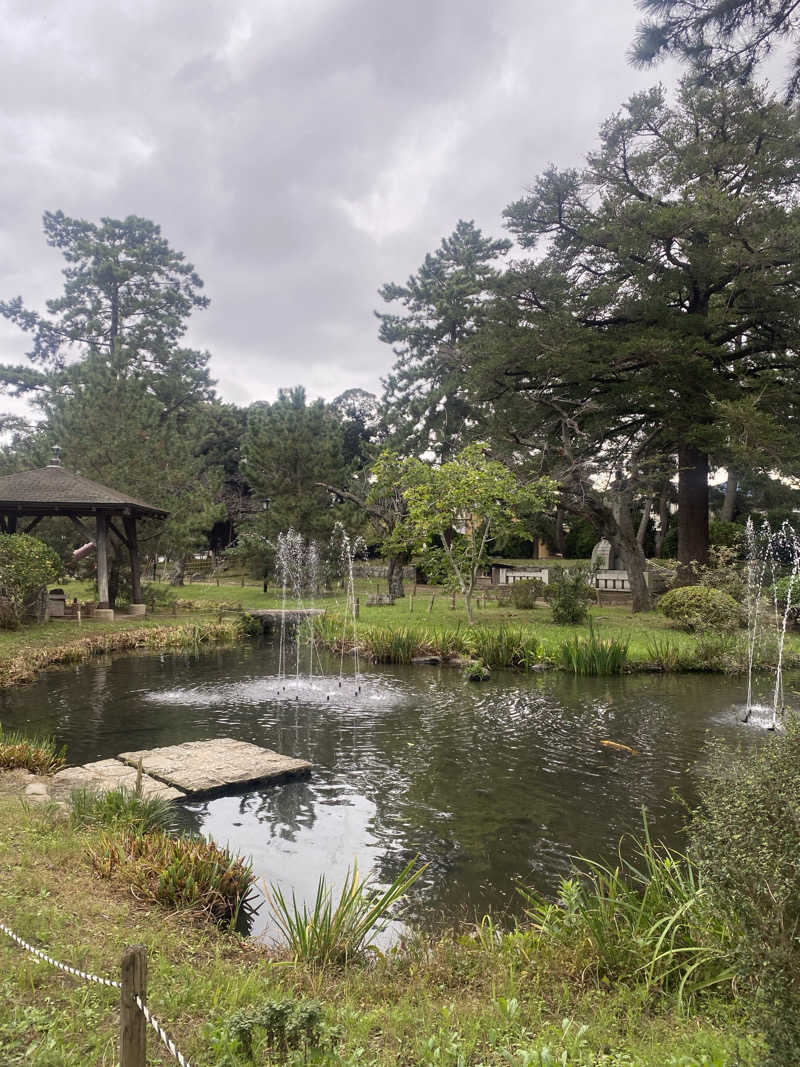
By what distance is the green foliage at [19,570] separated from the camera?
15.9 m

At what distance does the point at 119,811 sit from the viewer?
18.4 feet

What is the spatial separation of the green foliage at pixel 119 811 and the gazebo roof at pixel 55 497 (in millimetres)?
14053

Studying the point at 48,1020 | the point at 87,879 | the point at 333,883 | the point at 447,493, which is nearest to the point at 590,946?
the point at 333,883

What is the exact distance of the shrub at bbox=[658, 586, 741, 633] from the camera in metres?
14.3

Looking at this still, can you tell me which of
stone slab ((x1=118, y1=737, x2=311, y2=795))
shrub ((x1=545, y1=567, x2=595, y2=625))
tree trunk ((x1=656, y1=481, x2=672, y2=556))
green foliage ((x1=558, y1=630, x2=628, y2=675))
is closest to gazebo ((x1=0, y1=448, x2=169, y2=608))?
Answer: shrub ((x1=545, y1=567, x2=595, y2=625))

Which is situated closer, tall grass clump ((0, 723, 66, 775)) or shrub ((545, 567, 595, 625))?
tall grass clump ((0, 723, 66, 775))

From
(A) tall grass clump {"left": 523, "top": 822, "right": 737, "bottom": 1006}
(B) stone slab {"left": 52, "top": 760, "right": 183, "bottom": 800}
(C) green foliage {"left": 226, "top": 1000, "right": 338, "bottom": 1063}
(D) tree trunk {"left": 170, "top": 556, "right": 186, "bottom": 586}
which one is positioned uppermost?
(D) tree trunk {"left": 170, "top": 556, "right": 186, "bottom": 586}

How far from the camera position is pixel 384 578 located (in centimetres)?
3772

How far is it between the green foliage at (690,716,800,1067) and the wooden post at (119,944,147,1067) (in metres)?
2.04

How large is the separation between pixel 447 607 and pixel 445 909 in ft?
63.0

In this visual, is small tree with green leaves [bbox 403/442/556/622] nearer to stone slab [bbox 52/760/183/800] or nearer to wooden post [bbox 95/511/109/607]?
wooden post [bbox 95/511/109/607]

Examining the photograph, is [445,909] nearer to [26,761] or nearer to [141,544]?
[26,761]

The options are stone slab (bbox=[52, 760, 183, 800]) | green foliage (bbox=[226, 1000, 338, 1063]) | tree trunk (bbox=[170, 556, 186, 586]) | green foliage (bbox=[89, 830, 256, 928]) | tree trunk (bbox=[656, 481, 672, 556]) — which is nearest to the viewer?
green foliage (bbox=[226, 1000, 338, 1063])

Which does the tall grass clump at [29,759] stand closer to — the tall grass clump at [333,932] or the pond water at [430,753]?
the pond water at [430,753]
